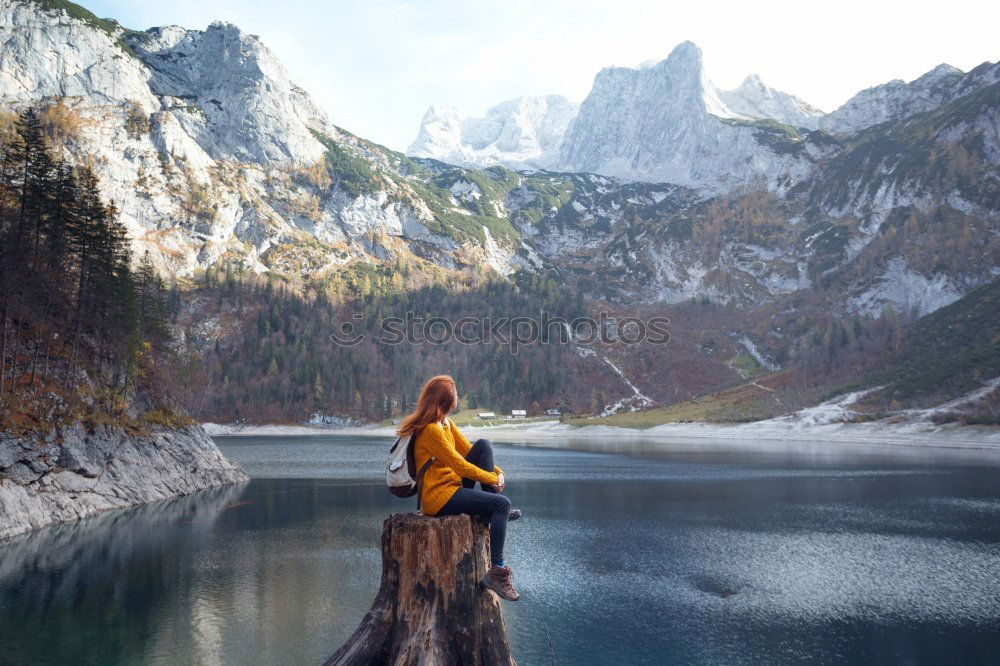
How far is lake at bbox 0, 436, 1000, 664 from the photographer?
19.0 metres

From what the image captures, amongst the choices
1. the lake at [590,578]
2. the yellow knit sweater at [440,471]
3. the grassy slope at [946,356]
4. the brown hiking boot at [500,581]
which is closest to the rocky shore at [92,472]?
the lake at [590,578]

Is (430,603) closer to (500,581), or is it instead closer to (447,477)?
(500,581)

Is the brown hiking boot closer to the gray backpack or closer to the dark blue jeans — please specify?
the dark blue jeans

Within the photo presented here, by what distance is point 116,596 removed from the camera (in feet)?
75.7

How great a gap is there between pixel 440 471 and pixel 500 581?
1.44m

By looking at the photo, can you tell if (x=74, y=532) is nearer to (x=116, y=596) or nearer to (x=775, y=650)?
(x=116, y=596)

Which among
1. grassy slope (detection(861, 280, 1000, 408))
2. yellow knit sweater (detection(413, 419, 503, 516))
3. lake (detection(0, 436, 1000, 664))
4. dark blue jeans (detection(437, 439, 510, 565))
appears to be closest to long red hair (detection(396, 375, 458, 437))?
yellow knit sweater (detection(413, 419, 503, 516))

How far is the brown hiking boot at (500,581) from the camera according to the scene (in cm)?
678

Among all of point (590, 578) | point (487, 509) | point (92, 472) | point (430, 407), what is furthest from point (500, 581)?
point (92, 472)

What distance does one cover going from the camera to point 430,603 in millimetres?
6844

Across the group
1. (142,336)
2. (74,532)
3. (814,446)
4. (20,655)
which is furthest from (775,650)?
(814,446)

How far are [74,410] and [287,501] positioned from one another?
1585 cm

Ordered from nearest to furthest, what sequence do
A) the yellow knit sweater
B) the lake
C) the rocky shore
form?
the yellow knit sweater
the lake
the rocky shore

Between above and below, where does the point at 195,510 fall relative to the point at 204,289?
below
